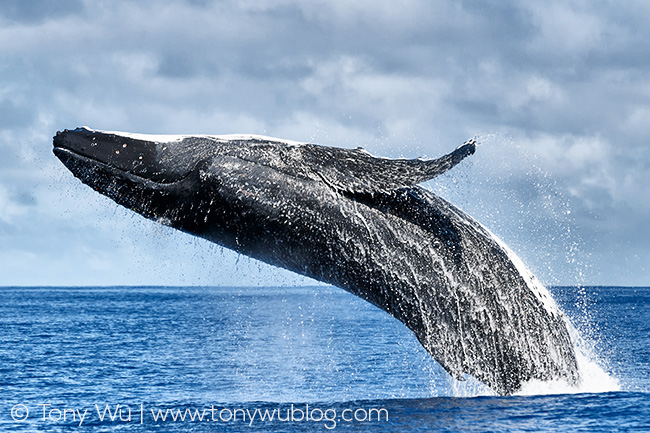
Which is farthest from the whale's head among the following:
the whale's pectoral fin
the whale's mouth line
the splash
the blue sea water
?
the splash

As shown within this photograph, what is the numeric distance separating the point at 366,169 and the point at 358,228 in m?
0.99

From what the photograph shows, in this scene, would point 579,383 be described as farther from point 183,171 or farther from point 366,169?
point 183,171

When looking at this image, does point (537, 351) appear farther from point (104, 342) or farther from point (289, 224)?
point (104, 342)

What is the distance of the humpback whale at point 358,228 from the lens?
11.4 metres

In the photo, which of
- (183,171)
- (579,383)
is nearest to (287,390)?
(579,383)

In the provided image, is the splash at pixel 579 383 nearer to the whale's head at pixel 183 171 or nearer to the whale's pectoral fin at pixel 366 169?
the whale's pectoral fin at pixel 366 169

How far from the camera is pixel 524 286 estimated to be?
39.9 feet

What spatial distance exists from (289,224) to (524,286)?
13.1 feet

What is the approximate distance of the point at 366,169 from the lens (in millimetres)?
11219

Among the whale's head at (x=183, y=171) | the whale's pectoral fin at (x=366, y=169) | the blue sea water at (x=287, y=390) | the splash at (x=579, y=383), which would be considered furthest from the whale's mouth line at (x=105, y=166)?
the splash at (x=579, y=383)

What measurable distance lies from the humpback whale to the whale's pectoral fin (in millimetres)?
17

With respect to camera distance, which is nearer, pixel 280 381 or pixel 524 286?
pixel 524 286

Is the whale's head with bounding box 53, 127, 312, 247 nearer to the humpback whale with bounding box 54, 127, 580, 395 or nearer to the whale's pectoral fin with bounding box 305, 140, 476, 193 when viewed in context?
the humpback whale with bounding box 54, 127, 580, 395

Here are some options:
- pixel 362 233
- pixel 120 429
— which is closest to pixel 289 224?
pixel 362 233
